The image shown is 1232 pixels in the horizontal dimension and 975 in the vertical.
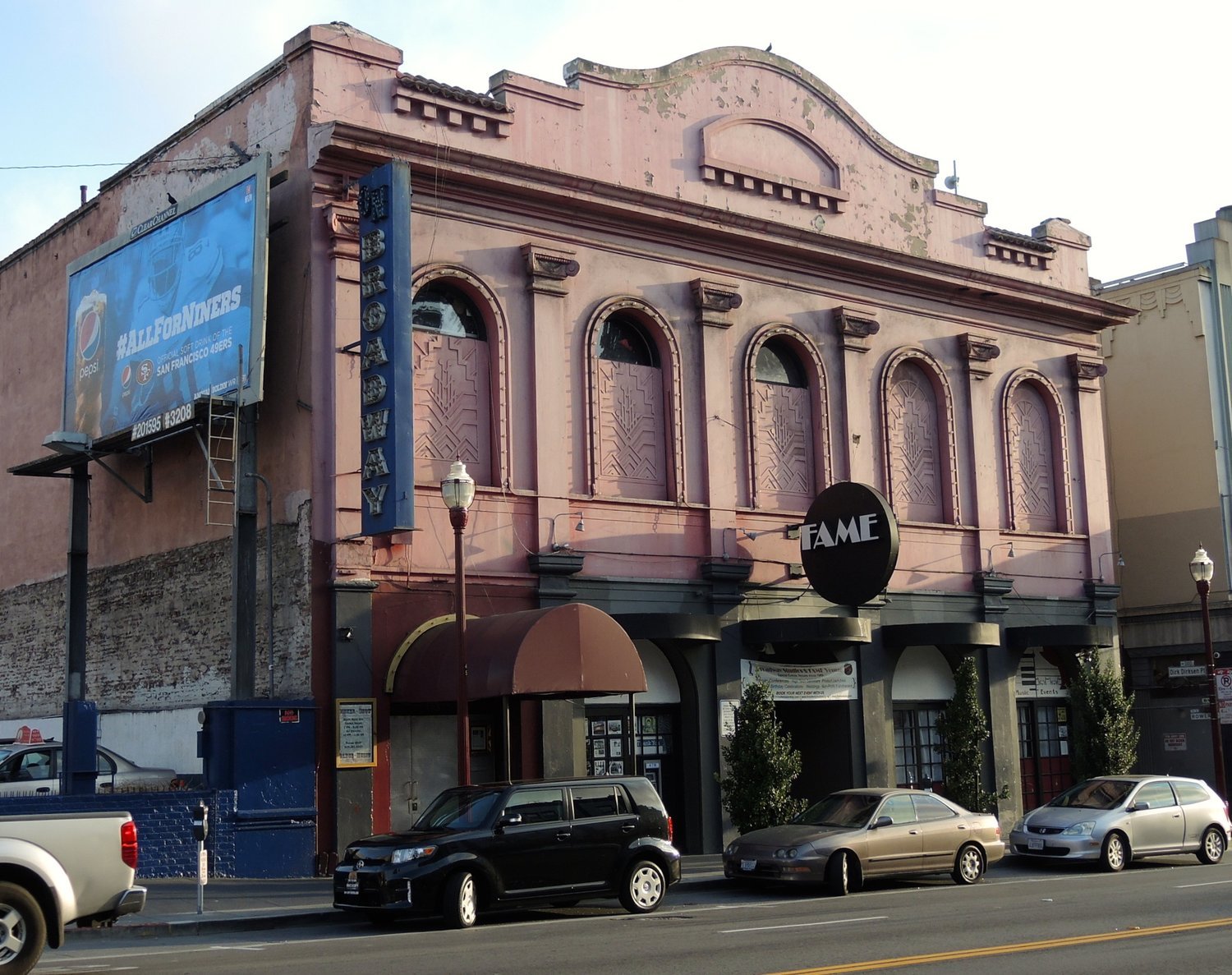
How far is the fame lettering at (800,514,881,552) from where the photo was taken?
79.5 feet

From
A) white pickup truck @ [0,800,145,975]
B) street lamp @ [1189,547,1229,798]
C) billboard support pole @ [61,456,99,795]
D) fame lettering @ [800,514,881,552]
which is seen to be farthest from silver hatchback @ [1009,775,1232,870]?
billboard support pole @ [61,456,99,795]

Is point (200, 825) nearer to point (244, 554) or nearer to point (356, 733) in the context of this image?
point (356, 733)

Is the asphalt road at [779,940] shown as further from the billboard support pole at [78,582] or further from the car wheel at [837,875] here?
the billboard support pole at [78,582]

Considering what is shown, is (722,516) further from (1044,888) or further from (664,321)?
(1044,888)

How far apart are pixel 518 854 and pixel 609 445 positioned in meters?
9.72

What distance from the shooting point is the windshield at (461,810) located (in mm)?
16297

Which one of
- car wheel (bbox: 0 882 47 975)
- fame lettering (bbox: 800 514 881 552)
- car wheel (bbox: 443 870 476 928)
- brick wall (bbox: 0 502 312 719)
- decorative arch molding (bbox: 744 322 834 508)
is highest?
decorative arch molding (bbox: 744 322 834 508)

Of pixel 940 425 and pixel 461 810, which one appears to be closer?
pixel 461 810

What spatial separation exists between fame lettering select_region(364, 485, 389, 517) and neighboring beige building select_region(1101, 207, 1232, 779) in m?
20.7

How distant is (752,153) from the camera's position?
2748 centimetres

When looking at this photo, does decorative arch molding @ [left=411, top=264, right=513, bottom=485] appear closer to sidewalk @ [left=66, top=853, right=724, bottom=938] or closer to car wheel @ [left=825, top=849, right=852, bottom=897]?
sidewalk @ [left=66, top=853, right=724, bottom=938]

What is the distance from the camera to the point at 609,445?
24672 millimetres

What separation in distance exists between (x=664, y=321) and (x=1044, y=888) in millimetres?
11149

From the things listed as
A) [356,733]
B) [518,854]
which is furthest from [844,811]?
[356,733]
